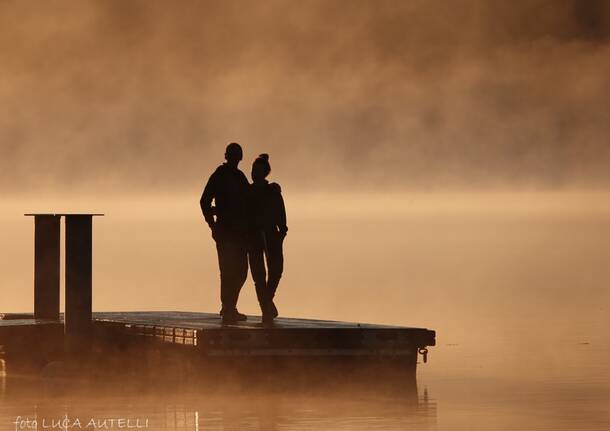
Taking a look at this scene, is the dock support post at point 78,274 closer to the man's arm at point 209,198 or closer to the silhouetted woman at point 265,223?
the man's arm at point 209,198

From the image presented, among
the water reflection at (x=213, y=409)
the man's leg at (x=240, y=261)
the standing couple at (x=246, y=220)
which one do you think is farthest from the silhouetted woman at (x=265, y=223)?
the water reflection at (x=213, y=409)

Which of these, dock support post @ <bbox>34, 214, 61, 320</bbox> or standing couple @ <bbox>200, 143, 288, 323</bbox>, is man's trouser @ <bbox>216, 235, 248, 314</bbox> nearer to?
standing couple @ <bbox>200, 143, 288, 323</bbox>

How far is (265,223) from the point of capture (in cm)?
3275

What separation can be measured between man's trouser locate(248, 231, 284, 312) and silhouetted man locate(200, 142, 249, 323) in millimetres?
236

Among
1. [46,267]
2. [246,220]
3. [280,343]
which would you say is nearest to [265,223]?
[246,220]

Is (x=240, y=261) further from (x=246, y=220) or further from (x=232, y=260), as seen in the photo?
(x=246, y=220)

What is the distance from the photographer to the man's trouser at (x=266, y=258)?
32.9 m

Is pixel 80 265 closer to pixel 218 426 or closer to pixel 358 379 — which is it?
pixel 358 379

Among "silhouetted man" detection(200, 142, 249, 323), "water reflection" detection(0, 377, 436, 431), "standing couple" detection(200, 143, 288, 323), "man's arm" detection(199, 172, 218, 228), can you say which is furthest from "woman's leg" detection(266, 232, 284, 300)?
"water reflection" detection(0, 377, 436, 431)

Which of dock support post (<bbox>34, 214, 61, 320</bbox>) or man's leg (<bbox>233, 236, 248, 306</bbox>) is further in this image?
dock support post (<bbox>34, 214, 61, 320</bbox>)

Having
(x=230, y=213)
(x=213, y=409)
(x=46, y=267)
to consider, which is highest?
(x=230, y=213)

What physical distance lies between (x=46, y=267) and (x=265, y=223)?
6.69 m

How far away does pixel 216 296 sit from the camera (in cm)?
7538

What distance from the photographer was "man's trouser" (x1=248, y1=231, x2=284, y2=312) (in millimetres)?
32875
